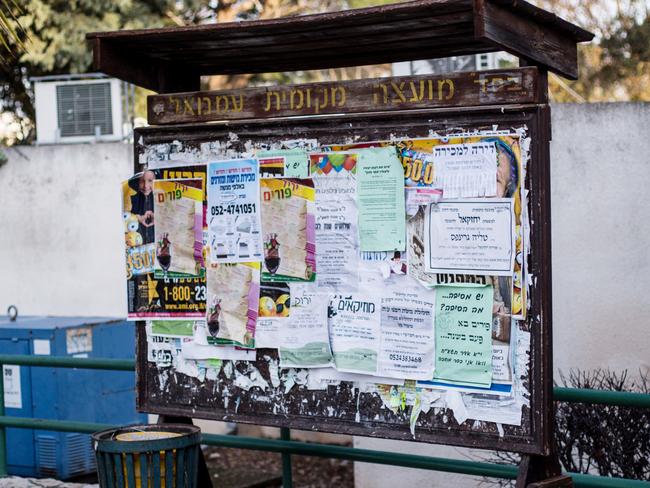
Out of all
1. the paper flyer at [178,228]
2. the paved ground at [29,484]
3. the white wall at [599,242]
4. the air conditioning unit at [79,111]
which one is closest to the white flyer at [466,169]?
the paper flyer at [178,228]

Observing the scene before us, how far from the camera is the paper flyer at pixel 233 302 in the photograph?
4.40m

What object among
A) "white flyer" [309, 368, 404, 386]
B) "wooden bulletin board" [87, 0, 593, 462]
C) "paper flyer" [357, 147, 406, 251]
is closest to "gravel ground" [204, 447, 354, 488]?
"wooden bulletin board" [87, 0, 593, 462]

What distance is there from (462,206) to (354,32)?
90 cm

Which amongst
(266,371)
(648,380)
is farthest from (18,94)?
(266,371)

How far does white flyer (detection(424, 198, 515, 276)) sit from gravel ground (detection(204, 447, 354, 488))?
569cm

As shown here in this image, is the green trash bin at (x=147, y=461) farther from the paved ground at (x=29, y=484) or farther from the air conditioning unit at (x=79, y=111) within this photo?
the air conditioning unit at (x=79, y=111)

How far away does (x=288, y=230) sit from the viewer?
4281mm

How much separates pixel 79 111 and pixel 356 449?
773 centimetres

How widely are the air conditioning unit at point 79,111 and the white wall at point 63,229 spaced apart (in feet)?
2.43

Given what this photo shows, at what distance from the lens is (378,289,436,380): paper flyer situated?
394cm

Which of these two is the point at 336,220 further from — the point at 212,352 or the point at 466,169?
the point at 212,352

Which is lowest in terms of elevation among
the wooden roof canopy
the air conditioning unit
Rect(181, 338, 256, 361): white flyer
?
Rect(181, 338, 256, 361): white flyer

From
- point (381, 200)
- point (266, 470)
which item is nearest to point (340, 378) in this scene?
point (381, 200)

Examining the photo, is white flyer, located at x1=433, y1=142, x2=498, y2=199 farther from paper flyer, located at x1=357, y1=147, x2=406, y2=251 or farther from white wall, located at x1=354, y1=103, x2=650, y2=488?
white wall, located at x1=354, y1=103, x2=650, y2=488
